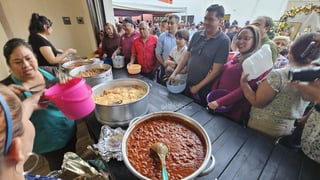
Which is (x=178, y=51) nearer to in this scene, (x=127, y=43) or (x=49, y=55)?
(x=127, y=43)

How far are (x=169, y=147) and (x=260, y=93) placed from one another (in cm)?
71

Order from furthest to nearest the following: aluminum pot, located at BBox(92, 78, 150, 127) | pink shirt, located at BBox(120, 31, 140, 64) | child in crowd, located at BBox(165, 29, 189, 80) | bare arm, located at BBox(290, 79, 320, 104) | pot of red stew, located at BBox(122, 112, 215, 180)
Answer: pink shirt, located at BBox(120, 31, 140, 64) < child in crowd, located at BBox(165, 29, 189, 80) < aluminum pot, located at BBox(92, 78, 150, 127) < bare arm, located at BBox(290, 79, 320, 104) < pot of red stew, located at BBox(122, 112, 215, 180)

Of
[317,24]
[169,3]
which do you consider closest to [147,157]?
[317,24]

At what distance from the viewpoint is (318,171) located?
2.27 feet

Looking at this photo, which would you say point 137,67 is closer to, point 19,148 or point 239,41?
point 239,41

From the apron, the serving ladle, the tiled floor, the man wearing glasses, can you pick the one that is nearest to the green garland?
the man wearing glasses

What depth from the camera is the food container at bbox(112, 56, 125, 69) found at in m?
2.00

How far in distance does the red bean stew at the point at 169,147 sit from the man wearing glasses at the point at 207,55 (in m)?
0.76

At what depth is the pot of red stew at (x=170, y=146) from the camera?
0.62m

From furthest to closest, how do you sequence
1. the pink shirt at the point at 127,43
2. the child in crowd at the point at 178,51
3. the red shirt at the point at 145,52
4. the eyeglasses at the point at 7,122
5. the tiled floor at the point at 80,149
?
the pink shirt at the point at 127,43, the red shirt at the point at 145,52, the child in crowd at the point at 178,51, the tiled floor at the point at 80,149, the eyeglasses at the point at 7,122

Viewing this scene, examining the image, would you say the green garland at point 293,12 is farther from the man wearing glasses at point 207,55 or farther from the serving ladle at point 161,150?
the serving ladle at point 161,150

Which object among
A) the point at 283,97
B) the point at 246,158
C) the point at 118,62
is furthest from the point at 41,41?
the point at 283,97

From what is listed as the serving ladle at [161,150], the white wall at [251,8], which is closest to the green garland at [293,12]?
the white wall at [251,8]

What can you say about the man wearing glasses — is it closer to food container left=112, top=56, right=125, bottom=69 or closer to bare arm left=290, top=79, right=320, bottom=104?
bare arm left=290, top=79, right=320, bottom=104
